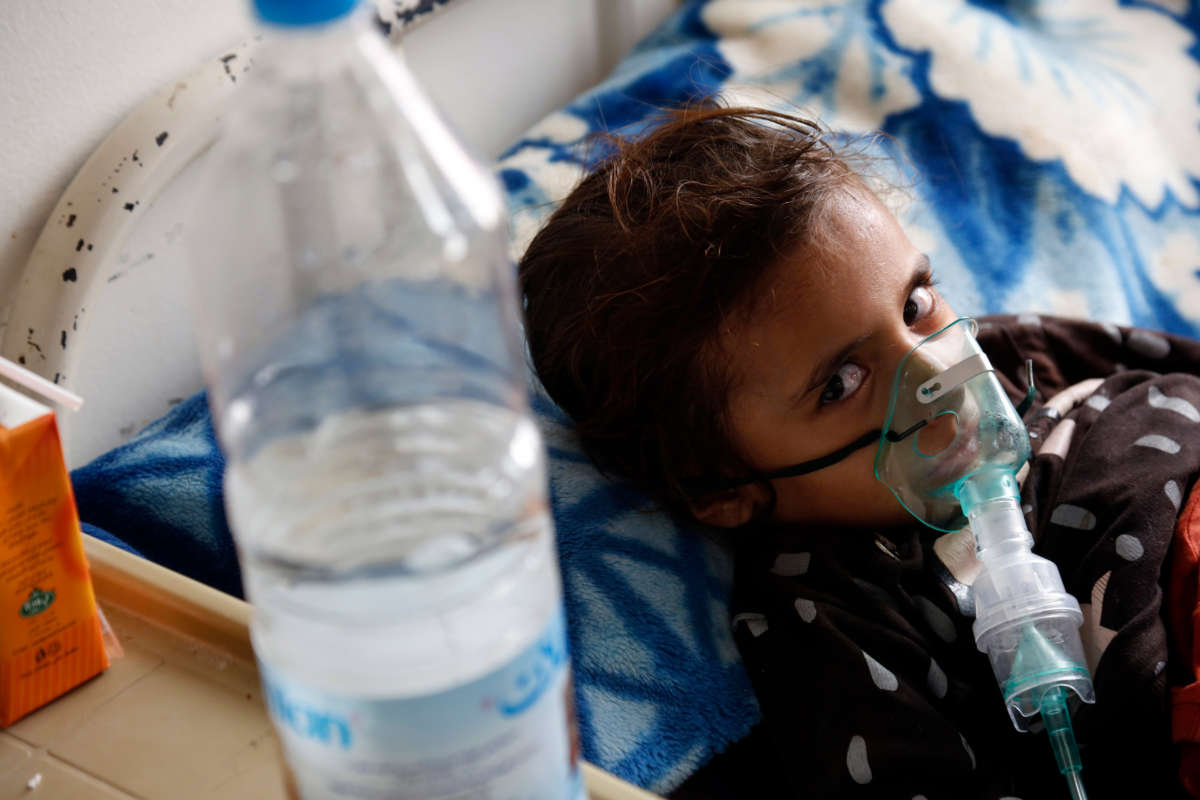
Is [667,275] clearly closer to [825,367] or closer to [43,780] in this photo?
[825,367]

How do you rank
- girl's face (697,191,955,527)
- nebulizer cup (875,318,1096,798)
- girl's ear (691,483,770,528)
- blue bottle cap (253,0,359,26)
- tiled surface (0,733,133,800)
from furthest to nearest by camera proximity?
girl's ear (691,483,770,528) < girl's face (697,191,955,527) < nebulizer cup (875,318,1096,798) < tiled surface (0,733,133,800) < blue bottle cap (253,0,359,26)

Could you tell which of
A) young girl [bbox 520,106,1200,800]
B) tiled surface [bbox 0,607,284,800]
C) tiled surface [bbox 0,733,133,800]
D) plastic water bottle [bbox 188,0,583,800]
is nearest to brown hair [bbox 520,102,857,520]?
young girl [bbox 520,106,1200,800]

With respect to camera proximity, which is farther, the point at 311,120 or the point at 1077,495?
the point at 1077,495

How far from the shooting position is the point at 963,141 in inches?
72.0

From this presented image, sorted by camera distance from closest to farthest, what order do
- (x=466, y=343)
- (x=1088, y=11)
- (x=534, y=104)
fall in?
(x=466, y=343), (x=534, y=104), (x=1088, y=11)

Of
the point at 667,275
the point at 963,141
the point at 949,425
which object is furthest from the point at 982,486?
the point at 963,141

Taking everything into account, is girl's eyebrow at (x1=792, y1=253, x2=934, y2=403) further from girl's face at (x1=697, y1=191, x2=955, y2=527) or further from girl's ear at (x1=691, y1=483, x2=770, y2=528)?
girl's ear at (x1=691, y1=483, x2=770, y2=528)

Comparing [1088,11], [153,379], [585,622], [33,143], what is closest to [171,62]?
[33,143]

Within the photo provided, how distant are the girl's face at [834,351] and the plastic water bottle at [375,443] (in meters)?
0.40

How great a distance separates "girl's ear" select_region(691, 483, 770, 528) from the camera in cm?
124

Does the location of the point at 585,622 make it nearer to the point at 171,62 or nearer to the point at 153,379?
the point at 153,379

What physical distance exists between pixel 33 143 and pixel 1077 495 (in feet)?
3.58

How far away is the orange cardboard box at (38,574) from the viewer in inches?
28.7

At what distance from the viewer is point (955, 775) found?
0.99 metres
